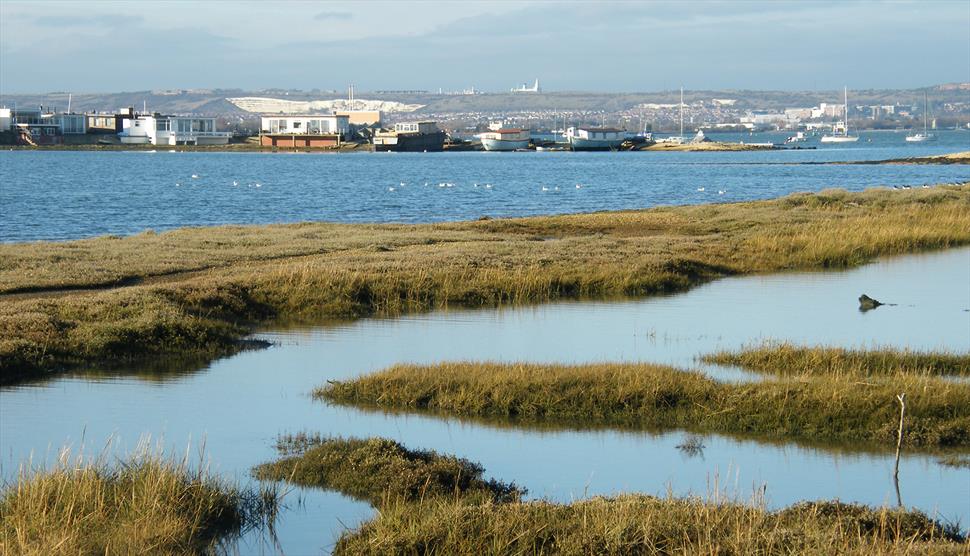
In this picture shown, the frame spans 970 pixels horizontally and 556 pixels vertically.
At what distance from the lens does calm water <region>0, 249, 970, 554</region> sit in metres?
13.2

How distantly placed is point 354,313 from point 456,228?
762 inches

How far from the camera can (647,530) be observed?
9914 mm

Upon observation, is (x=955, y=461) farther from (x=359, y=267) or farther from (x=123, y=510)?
(x=359, y=267)

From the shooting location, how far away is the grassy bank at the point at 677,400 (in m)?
15.5

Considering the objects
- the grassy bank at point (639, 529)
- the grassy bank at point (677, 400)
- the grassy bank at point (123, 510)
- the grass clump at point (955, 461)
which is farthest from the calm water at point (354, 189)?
the grassy bank at point (639, 529)

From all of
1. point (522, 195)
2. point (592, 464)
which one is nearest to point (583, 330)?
point (592, 464)

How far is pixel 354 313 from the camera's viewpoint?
25.2 m

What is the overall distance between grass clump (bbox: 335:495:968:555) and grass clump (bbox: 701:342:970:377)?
7601mm

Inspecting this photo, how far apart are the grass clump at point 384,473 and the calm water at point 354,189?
43.5 m

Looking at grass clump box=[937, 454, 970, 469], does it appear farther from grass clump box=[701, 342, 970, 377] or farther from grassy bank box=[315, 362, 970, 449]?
grass clump box=[701, 342, 970, 377]

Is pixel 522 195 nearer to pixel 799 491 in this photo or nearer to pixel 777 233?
pixel 777 233

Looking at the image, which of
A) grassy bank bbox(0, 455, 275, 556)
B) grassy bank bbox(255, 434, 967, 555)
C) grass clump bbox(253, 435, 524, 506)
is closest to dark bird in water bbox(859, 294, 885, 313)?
grass clump bbox(253, 435, 524, 506)

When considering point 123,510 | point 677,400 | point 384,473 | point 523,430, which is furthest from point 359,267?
point 123,510

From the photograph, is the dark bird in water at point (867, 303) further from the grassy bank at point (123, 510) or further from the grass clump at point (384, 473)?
the grassy bank at point (123, 510)
